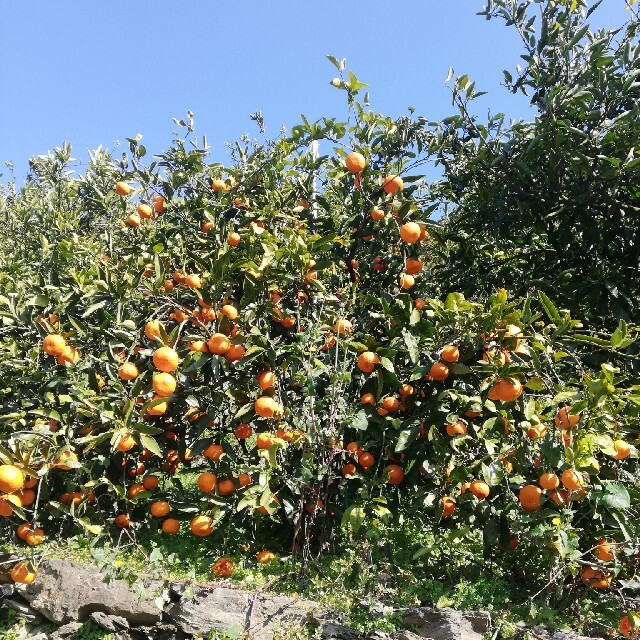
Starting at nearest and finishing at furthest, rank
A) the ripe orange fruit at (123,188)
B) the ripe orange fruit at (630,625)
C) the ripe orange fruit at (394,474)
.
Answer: the ripe orange fruit at (630,625)
the ripe orange fruit at (394,474)
the ripe orange fruit at (123,188)

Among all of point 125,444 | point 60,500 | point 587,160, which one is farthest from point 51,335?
point 587,160

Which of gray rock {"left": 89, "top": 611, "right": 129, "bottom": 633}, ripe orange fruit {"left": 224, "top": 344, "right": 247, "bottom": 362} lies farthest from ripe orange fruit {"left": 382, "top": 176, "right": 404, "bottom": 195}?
gray rock {"left": 89, "top": 611, "right": 129, "bottom": 633}

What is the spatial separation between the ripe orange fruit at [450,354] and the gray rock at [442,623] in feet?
3.25

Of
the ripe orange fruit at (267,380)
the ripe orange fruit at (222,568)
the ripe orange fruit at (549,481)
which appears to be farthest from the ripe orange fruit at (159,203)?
the ripe orange fruit at (549,481)

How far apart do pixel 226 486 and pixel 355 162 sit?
174cm

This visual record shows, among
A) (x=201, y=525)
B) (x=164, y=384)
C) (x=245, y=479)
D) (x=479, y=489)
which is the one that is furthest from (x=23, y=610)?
(x=479, y=489)

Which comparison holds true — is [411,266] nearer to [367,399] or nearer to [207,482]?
[367,399]

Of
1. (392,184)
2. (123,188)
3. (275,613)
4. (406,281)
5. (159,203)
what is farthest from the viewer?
(123,188)

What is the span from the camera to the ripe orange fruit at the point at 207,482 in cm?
242

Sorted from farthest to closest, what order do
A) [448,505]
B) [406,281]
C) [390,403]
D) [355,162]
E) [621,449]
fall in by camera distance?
[406,281] < [355,162] < [390,403] < [448,505] < [621,449]

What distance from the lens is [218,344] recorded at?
2.24 metres

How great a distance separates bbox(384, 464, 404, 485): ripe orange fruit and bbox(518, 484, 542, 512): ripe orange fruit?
57cm

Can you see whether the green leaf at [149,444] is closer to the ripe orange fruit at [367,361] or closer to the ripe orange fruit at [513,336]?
the ripe orange fruit at [367,361]

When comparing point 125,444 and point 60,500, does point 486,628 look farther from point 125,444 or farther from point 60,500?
point 60,500
